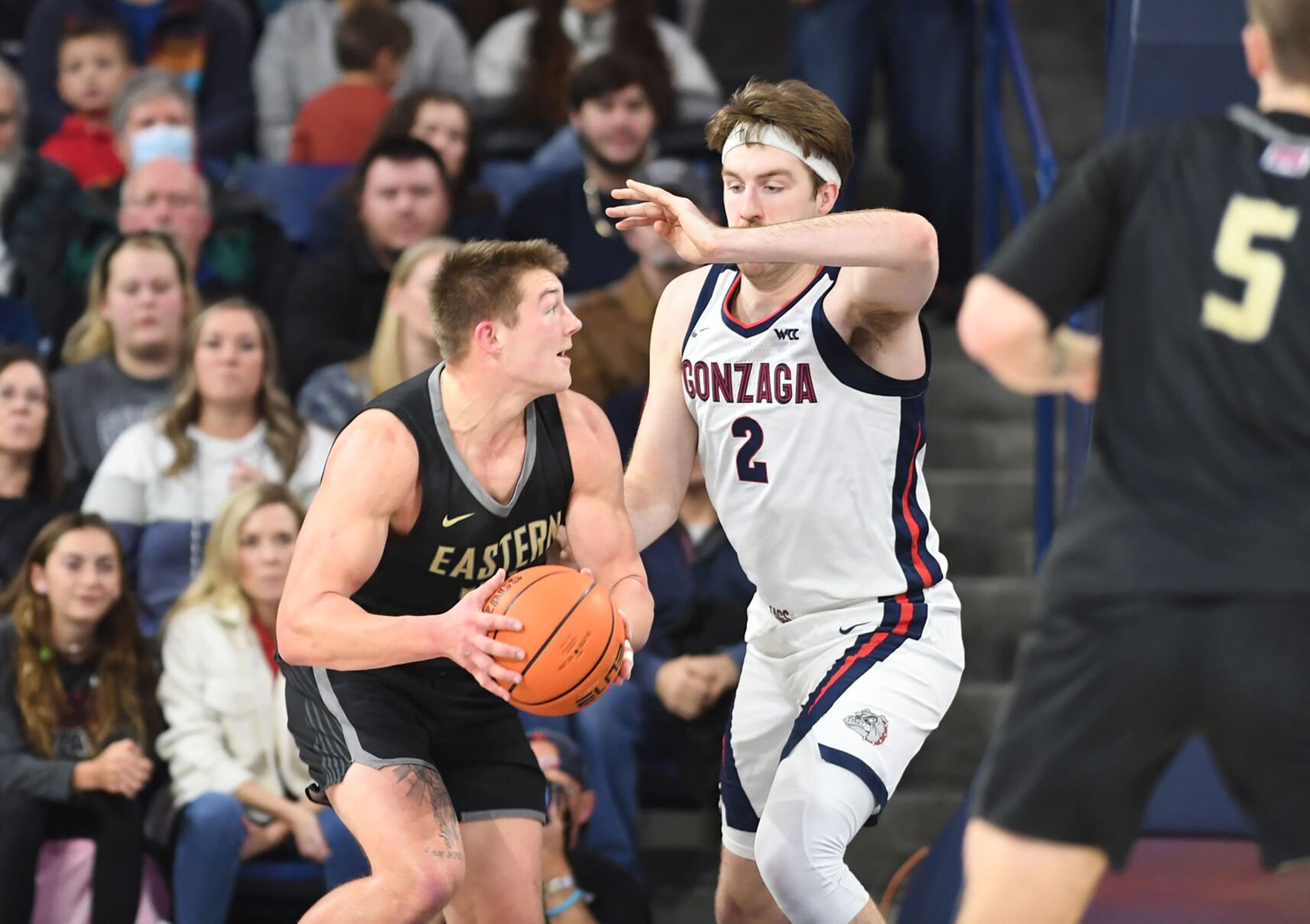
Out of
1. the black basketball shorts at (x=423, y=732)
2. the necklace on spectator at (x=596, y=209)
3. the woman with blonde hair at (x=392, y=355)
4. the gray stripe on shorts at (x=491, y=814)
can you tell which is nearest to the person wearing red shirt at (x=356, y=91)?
the necklace on spectator at (x=596, y=209)

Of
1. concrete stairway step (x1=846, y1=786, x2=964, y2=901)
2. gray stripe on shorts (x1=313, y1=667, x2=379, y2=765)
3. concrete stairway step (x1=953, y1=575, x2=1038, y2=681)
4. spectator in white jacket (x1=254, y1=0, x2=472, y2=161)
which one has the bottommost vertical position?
concrete stairway step (x1=846, y1=786, x2=964, y2=901)

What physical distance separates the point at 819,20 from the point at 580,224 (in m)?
1.46

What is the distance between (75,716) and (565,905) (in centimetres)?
184

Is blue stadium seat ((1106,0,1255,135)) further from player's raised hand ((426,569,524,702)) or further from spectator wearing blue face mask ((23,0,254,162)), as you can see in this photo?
spectator wearing blue face mask ((23,0,254,162))

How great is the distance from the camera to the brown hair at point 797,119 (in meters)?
→ 4.45

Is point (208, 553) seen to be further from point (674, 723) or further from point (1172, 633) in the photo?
point (1172, 633)

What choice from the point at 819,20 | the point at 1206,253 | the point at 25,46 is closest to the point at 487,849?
the point at 1206,253

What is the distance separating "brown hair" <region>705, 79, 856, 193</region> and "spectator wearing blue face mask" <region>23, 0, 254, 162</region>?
5.18 metres

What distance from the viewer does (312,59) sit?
30.1 feet

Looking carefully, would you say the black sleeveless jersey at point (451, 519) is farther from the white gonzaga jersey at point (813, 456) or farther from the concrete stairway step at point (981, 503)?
the concrete stairway step at point (981, 503)

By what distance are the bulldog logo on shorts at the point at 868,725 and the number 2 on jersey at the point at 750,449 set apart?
641 millimetres

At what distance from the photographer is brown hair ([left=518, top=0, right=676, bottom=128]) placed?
8406 millimetres

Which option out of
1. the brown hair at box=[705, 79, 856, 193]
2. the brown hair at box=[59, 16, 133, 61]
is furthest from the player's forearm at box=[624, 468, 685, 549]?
the brown hair at box=[59, 16, 133, 61]

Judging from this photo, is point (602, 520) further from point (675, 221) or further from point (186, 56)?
point (186, 56)
